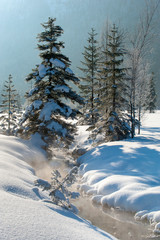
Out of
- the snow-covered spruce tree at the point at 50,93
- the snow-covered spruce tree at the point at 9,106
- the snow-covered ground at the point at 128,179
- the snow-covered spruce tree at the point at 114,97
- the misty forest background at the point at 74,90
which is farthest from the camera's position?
the snow-covered spruce tree at the point at 9,106

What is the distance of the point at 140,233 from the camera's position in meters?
5.23

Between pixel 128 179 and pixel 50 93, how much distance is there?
23.5 ft

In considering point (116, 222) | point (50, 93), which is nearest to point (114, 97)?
point (50, 93)

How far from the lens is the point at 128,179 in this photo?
7.54m

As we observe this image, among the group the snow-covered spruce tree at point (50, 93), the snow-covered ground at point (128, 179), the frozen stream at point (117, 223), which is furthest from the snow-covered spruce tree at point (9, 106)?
the frozen stream at point (117, 223)

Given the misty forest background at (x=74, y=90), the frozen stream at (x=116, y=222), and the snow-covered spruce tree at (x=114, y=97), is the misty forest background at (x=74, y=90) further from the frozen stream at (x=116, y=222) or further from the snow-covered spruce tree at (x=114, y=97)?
the frozen stream at (x=116, y=222)

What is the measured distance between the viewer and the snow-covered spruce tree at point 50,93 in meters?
11.8

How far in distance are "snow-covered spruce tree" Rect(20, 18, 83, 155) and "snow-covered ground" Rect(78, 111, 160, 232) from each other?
2.83 meters

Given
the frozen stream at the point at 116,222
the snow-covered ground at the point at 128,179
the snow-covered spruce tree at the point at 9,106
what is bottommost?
the frozen stream at the point at 116,222

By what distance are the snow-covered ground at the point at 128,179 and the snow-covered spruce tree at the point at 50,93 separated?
2.83m

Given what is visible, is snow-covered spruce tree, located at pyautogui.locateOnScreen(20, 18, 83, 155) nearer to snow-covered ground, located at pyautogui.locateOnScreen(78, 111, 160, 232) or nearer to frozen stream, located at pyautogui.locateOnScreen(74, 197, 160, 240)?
snow-covered ground, located at pyautogui.locateOnScreen(78, 111, 160, 232)

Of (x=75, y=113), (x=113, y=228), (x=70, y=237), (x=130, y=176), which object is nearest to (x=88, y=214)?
(x=113, y=228)

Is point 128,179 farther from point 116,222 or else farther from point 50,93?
point 50,93

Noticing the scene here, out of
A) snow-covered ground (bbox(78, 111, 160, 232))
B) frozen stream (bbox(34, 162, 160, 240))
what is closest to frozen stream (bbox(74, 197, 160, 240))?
frozen stream (bbox(34, 162, 160, 240))
